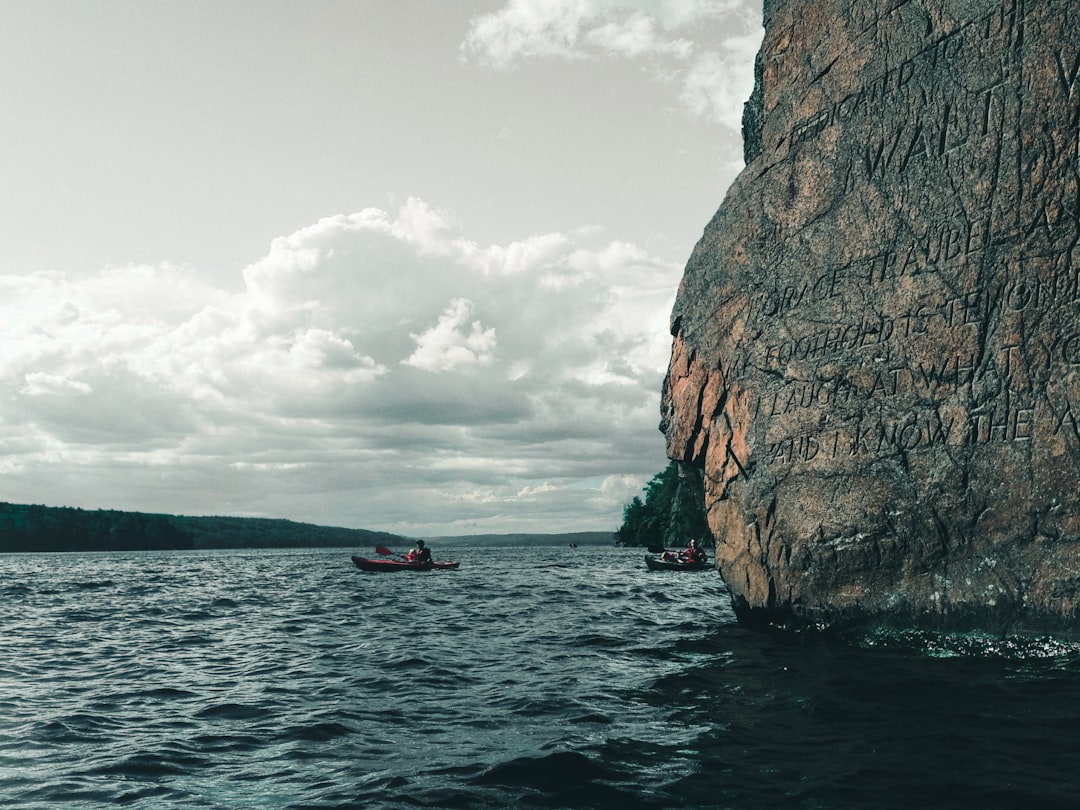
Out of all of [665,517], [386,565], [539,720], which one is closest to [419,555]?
[386,565]

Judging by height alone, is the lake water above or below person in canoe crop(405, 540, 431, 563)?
above

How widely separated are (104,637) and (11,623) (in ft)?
19.4

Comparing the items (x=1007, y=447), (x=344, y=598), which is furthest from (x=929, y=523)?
(x=344, y=598)

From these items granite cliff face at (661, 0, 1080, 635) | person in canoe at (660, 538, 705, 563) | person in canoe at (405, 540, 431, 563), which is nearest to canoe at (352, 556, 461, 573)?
person in canoe at (405, 540, 431, 563)

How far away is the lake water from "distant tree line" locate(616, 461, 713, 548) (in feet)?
215

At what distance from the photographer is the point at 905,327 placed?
46.6 ft

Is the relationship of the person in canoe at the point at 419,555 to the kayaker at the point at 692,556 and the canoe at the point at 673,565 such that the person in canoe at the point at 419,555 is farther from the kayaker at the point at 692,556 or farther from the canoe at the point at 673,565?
the kayaker at the point at 692,556

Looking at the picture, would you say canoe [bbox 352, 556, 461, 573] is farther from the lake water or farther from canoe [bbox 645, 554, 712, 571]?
the lake water

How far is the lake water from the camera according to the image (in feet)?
24.3

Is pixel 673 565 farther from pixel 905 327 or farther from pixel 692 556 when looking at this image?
pixel 905 327

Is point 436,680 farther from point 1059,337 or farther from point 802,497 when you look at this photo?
point 1059,337

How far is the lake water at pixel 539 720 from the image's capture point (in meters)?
7.41

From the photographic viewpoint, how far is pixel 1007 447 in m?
12.8

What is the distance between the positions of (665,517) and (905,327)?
112666 millimetres
